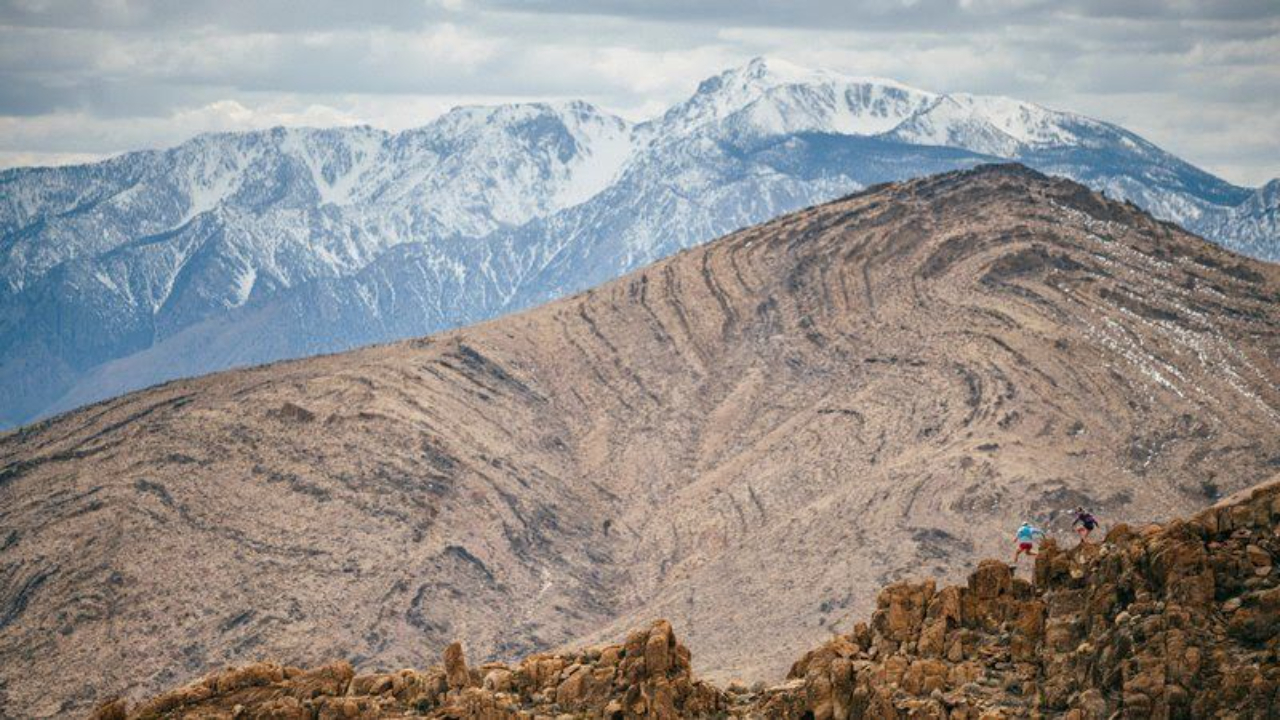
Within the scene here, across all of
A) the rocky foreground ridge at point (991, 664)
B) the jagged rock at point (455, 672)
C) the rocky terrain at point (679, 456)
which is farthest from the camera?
the rocky terrain at point (679, 456)

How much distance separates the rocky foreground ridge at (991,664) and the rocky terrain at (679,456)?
223 ft

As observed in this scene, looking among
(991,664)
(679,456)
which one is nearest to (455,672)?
(991,664)

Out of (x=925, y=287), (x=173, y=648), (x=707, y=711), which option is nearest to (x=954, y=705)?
(x=707, y=711)

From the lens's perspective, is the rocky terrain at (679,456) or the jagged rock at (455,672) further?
the rocky terrain at (679,456)

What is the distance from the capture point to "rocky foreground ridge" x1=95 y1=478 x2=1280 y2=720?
54.0m

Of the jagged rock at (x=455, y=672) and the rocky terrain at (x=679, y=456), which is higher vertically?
the rocky terrain at (x=679, y=456)

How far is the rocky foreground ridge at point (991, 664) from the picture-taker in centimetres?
5400

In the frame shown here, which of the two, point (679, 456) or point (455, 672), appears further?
point (679, 456)

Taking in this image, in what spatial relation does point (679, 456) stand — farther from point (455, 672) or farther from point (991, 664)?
point (991, 664)

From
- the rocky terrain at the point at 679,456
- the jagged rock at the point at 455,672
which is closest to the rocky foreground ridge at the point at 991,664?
the jagged rock at the point at 455,672

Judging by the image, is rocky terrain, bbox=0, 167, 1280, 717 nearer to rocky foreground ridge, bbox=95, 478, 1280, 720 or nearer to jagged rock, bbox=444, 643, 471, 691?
jagged rock, bbox=444, 643, 471, 691

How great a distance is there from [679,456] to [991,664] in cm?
11698

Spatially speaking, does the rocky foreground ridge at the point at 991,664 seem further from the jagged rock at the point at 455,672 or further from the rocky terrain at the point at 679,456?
the rocky terrain at the point at 679,456

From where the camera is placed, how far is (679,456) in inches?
6905
